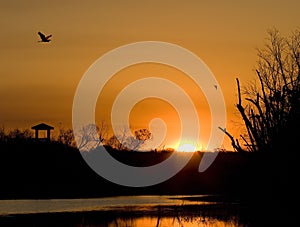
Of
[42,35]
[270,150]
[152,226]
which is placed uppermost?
[42,35]

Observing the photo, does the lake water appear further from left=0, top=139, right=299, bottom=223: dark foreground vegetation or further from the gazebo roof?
the gazebo roof

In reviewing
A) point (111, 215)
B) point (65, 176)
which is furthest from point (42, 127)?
point (111, 215)

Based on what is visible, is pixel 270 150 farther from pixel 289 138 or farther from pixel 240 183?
pixel 240 183

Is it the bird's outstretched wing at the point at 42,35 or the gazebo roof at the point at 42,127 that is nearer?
the bird's outstretched wing at the point at 42,35

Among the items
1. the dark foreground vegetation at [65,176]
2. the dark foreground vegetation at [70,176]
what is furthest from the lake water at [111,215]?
the dark foreground vegetation at [65,176]

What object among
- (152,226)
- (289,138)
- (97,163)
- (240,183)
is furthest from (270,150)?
(97,163)

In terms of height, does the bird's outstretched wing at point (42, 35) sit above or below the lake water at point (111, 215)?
above

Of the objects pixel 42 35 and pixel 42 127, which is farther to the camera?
pixel 42 127

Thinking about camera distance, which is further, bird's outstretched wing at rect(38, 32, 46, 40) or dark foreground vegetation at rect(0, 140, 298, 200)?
dark foreground vegetation at rect(0, 140, 298, 200)

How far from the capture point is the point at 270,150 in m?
27.9

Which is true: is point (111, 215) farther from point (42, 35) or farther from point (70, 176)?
point (70, 176)

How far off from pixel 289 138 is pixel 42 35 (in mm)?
23328

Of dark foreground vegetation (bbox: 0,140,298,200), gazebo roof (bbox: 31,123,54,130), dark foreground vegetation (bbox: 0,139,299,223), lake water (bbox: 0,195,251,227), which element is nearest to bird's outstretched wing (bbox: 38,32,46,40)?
lake water (bbox: 0,195,251,227)

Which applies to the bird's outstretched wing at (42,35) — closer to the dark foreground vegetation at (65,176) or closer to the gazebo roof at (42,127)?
the dark foreground vegetation at (65,176)
